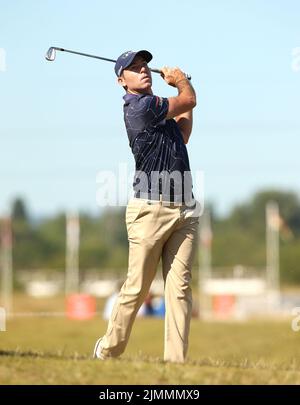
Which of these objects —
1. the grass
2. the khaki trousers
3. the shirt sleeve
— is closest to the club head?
the shirt sleeve

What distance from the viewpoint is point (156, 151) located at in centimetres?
884

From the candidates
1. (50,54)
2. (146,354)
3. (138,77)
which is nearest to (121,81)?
(138,77)

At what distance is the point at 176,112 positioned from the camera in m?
8.78

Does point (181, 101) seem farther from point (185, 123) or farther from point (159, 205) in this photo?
point (159, 205)

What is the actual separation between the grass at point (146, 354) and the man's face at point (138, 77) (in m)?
2.11

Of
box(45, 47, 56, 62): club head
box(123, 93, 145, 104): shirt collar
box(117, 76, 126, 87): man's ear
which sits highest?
box(45, 47, 56, 62): club head

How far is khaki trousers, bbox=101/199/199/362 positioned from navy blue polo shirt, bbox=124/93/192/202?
0.13 metres

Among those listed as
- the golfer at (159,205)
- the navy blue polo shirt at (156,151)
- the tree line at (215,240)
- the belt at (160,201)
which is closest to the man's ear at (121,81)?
the golfer at (159,205)

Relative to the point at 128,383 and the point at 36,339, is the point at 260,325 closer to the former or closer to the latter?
the point at 36,339

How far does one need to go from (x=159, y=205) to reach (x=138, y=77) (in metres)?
1.02

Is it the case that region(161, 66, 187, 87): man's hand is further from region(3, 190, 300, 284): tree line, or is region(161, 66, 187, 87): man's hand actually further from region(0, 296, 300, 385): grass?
region(3, 190, 300, 284): tree line

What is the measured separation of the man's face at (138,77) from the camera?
8.97 m

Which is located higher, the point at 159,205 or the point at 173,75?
the point at 173,75

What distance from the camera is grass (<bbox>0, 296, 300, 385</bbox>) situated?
7762 mm
